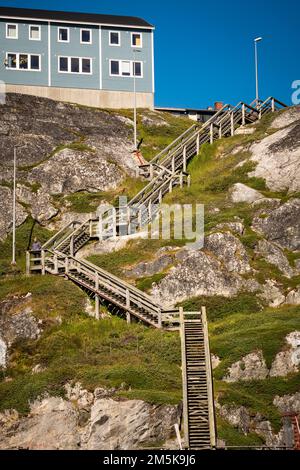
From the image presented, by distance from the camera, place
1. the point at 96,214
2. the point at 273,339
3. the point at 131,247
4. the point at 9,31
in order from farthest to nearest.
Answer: the point at 9,31, the point at 96,214, the point at 131,247, the point at 273,339

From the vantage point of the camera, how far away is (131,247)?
61.9m

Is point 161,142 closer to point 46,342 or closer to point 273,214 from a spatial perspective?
point 273,214

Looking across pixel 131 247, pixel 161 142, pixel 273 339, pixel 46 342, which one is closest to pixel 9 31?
pixel 161 142

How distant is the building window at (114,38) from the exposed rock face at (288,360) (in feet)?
146

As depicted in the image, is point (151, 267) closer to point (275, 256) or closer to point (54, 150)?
point (275, 256)

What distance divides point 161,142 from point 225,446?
40589mm

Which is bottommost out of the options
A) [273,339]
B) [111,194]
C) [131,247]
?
[273,339]

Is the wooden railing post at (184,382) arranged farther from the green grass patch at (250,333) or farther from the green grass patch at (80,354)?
the green grass patch at (250,333)

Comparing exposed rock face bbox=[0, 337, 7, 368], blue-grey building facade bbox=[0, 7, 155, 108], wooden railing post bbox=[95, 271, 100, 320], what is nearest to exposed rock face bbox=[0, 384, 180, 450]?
exposed rock face bbox=[0, 337, 7, 368]

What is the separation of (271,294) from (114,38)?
3807 cm

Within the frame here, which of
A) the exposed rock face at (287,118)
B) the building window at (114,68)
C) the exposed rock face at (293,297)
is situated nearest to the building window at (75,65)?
the building window at (114,68)

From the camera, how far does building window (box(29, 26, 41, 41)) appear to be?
85188 mm

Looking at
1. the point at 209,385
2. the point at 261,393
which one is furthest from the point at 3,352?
the point at 261,393

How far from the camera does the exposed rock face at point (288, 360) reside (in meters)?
49.2
